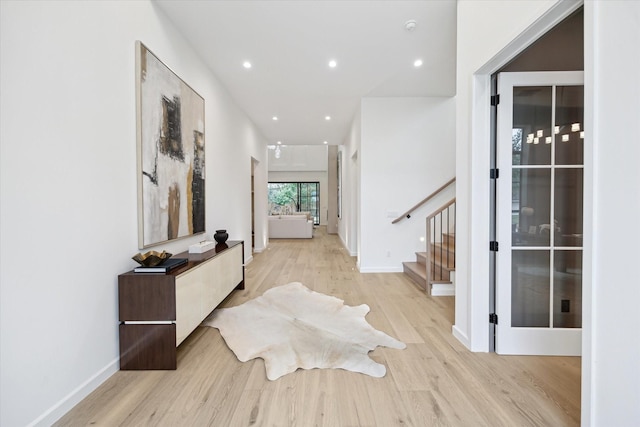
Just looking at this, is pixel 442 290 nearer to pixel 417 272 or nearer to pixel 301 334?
pixel 417 272

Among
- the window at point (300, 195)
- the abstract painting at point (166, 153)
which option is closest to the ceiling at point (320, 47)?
the abstract painting at point (166, 153)

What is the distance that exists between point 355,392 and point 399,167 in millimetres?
3877

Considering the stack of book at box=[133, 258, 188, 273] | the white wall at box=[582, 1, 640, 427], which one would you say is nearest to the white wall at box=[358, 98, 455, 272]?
the stack of book at box=[133, 258, 188, 273]

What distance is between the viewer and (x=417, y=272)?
14.1 feet

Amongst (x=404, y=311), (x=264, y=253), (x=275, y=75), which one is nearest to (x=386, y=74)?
(x=275, y=75)

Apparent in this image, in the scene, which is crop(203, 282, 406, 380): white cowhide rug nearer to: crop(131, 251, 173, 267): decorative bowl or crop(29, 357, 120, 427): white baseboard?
crop(29, 357, 120, 427): white baseboard

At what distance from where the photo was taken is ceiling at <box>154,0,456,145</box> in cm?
272

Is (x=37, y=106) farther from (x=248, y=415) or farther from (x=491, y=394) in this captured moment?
(x=491, y=394)

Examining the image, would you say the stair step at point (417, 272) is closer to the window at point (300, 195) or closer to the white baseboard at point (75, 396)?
the white baseboard at point (75, 396)

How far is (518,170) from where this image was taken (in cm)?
226

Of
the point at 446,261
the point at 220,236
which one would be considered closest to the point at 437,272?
the point at 446,261

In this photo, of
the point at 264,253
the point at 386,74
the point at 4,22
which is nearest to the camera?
the point at 4,22

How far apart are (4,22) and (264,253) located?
607 cm

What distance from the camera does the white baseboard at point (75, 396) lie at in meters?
1.52
